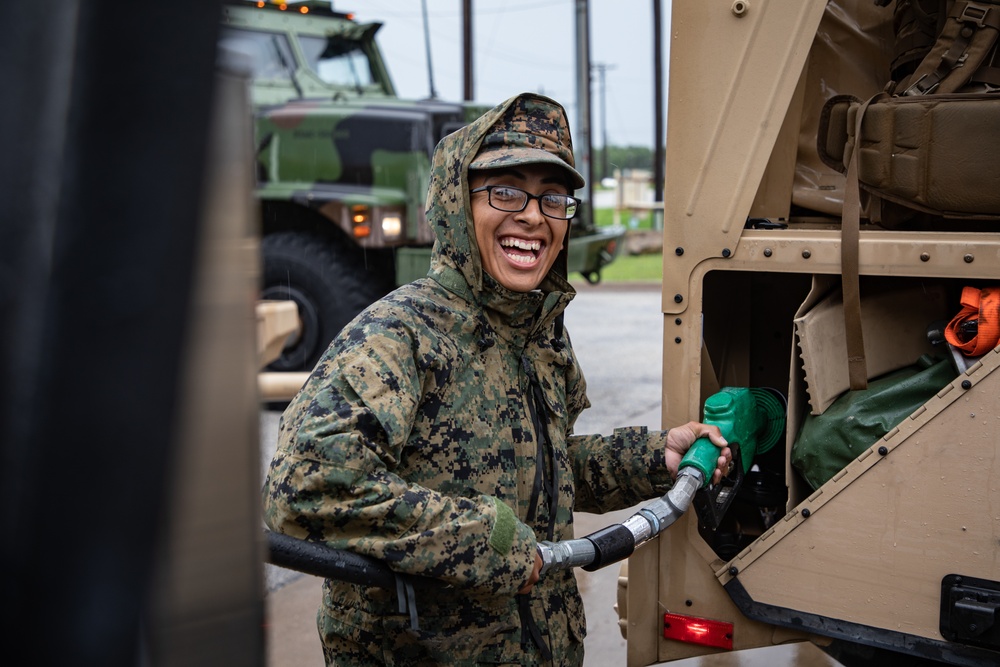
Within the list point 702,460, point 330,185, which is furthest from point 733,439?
point 330,185

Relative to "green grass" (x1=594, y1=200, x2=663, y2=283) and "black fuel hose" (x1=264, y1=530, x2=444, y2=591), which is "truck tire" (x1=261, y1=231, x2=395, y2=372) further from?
"green grass" (x1=594, y1=200, x2=663, y2=283)

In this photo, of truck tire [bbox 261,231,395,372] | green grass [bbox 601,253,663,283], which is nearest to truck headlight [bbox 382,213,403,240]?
truck tire [bbox 261,231,395,372]

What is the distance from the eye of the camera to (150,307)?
0.50 meters

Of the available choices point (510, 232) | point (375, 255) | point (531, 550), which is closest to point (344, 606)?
point (531, 550)

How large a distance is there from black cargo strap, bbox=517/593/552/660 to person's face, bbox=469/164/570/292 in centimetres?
66

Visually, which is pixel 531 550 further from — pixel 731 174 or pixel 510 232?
pixel 731 174

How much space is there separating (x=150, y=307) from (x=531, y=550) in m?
1.37

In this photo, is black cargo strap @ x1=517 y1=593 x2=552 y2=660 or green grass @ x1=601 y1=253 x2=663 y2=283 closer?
black cargo strap @ x1=517 y1=593 x2=552 y2=660

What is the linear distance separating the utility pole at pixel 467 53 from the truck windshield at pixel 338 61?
6.80 meters

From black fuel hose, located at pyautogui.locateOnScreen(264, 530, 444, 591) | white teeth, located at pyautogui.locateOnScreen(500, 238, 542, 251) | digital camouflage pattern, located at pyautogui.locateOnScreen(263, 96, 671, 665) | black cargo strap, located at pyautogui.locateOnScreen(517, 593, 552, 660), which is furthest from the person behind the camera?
white teeth, located at pyautogui.locateOnScreen(500, 238, 542, 251)

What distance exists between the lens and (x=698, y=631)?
7.25ft

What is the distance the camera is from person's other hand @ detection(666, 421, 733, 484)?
213 cm

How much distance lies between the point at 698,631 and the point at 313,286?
5.57 metres

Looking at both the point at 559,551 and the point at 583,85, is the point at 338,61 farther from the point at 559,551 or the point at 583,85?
the point at 583,85
